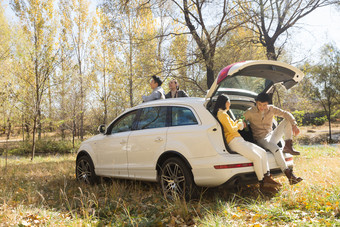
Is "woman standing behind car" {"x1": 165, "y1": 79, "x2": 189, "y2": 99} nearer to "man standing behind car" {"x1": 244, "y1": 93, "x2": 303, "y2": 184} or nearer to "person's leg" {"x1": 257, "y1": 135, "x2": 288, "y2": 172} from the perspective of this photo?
"man standing behind car" {"x1": 244, "y1": 93, "x2": 303, "y2": 184}

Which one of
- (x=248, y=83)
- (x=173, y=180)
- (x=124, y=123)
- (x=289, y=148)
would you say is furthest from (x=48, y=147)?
(x=289, y=148)

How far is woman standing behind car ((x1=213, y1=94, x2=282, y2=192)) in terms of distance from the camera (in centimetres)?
426

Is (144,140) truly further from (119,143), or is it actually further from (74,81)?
(74,81)

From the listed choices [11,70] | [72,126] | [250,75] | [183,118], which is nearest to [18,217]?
[183,118]

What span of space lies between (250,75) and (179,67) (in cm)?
674

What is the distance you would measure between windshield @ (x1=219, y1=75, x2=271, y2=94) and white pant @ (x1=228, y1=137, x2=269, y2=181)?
111 cm

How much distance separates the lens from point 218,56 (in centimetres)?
1148

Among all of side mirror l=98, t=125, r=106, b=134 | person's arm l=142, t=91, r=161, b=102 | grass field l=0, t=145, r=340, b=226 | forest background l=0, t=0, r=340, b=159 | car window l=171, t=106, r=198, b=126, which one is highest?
forest background l=0, t=0, r=340, b=159

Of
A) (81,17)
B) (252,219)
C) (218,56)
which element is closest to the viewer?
(252,219)

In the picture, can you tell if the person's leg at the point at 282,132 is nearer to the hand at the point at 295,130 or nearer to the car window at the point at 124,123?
the hand at the point at 295,130

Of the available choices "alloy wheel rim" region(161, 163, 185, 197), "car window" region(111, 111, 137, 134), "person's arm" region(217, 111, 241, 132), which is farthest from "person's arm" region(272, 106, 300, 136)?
"car window" region(111, 111, 137, 134)

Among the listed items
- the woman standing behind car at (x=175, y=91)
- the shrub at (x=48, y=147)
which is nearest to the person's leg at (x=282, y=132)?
the woman standing behind car at (x=175, y=91)

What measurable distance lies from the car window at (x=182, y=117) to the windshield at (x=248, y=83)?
2.75 feet

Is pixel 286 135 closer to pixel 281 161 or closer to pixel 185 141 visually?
pixel 281 161
